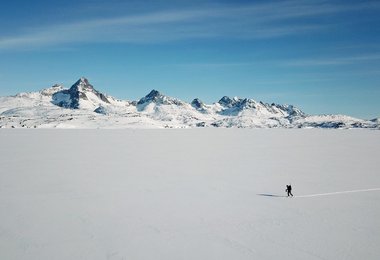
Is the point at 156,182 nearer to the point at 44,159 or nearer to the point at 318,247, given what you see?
the point at 318,247

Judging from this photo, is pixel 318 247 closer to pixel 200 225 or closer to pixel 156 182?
pixel 200 225

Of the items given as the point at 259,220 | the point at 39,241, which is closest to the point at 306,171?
the point at 259,220

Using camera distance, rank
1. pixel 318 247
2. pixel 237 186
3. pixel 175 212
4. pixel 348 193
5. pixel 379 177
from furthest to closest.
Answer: pixel 379 177 → pixel 237 186 → pixel 348 193 → pixel 175 212 → pixel 318 247

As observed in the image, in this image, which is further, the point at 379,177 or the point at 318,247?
the point at 379,177

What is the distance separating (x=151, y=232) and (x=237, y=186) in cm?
967

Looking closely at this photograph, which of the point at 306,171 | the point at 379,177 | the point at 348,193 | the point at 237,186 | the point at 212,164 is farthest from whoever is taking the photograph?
the point at 212,164

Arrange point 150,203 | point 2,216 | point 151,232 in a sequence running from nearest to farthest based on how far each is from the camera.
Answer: point 151,232 → point 2,216 → point 150,203

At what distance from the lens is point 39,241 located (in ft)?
41.7

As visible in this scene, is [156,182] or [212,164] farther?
[212,164]

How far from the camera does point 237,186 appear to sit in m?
22.4

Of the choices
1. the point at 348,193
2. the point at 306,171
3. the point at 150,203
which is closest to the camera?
the point at 150,203

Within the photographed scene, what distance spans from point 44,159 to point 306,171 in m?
22.8

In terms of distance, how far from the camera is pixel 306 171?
28312 millimetres

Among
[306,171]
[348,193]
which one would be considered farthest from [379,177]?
[348,193]
